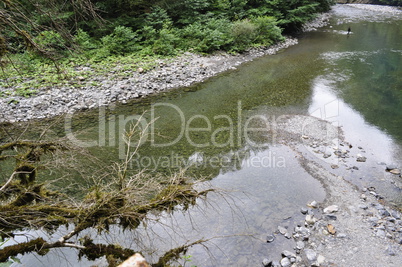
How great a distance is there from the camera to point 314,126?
25.5ft

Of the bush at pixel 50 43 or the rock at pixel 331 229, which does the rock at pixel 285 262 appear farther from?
the bush at pixel 50 43

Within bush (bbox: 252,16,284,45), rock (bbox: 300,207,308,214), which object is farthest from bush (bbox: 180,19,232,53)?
rock (bbox: 300,207,308,214)

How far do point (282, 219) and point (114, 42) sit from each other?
10.8 metres

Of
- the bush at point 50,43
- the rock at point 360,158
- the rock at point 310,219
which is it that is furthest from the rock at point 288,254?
the bush at point 50,43

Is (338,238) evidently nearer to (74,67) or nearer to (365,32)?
(74,67)

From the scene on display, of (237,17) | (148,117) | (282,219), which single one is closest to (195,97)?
(148,117)

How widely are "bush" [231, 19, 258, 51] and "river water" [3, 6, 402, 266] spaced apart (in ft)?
5.44

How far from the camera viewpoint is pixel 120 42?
1238 cm

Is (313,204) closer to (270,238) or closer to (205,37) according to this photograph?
(270,238)

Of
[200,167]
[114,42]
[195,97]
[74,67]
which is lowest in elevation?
[200,167]

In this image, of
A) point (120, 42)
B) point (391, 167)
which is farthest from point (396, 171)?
point (120, 42)

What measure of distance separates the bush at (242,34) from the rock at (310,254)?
12.3m

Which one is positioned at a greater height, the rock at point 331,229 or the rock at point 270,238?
the rock at point 331,229

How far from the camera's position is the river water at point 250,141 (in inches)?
166
